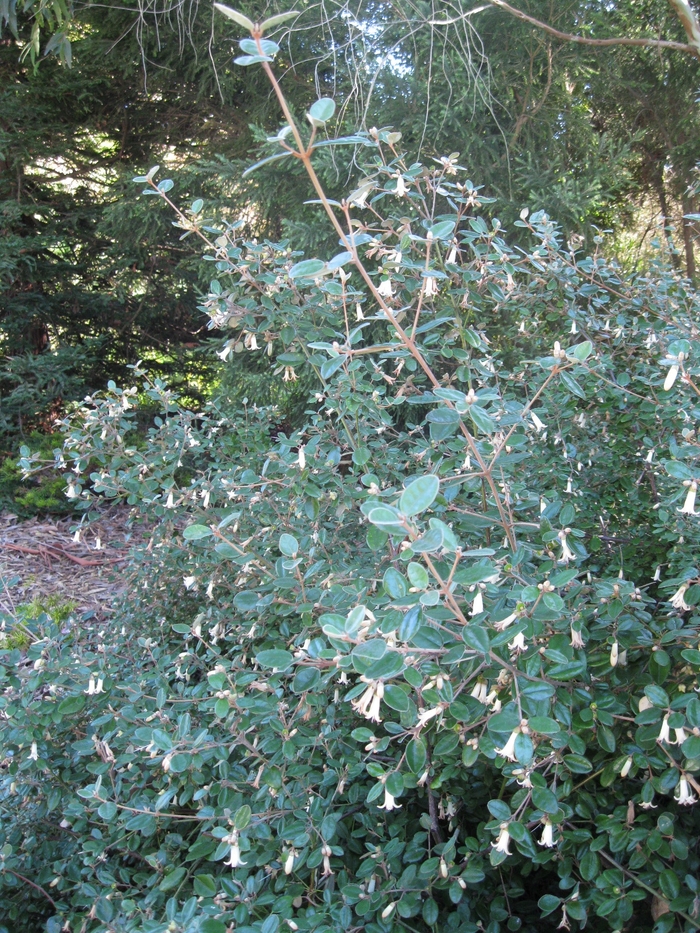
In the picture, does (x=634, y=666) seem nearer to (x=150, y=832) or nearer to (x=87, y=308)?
(x=150, y=832)

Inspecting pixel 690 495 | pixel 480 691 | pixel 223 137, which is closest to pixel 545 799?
pixel 480 691

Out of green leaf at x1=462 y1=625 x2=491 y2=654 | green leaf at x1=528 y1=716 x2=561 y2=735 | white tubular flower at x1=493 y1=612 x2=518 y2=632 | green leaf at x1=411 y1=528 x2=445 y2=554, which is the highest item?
green leaf at x1=411 y1=528 x2=445 y2=554

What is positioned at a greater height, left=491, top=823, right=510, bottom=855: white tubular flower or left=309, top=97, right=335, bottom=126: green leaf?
left=309, top=97, right=335, bottom=126: green leaf

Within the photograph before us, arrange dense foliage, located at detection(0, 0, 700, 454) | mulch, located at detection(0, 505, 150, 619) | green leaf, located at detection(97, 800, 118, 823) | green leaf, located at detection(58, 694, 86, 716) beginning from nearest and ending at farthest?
green leaf, located at detection(97, 800, 118, 823) < green leaf, located at detection(58, 694, 86, 716) < dense foliage, located at detection(0, 0, 700, 454) < mulch, located at detection(0, 505, 150, 619)

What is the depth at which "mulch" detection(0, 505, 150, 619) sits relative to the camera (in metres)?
3.62

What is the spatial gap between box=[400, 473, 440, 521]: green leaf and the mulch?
2842mm

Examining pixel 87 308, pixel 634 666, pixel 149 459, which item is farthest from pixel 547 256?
pixel 87 308

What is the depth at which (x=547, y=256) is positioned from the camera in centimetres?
181

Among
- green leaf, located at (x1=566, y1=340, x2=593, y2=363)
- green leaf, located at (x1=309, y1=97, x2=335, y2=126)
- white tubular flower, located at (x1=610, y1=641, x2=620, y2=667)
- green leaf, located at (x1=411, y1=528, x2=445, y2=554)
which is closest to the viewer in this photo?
green leaf, located at (x1=411, y1=528, x2=445, y2=554)

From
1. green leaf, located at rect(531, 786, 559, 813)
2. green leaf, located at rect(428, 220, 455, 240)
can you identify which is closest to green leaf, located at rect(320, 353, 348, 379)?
green leaf, located at rect(428, 220, 455, 240)

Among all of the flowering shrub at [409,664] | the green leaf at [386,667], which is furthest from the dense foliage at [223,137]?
the green leaf at [386,667]

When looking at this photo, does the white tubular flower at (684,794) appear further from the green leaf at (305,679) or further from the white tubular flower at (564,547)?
the green leaf at (305,679)

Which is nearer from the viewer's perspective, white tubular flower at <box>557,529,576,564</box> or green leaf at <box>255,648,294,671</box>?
green leaf at <box>255,648,294,671</box>

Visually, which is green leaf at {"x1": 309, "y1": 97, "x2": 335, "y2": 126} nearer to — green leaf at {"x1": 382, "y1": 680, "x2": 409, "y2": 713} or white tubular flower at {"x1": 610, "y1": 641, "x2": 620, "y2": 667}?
green leaf at {"x1": 382, "y1": 680, "x2": 409, "y2": 713}
